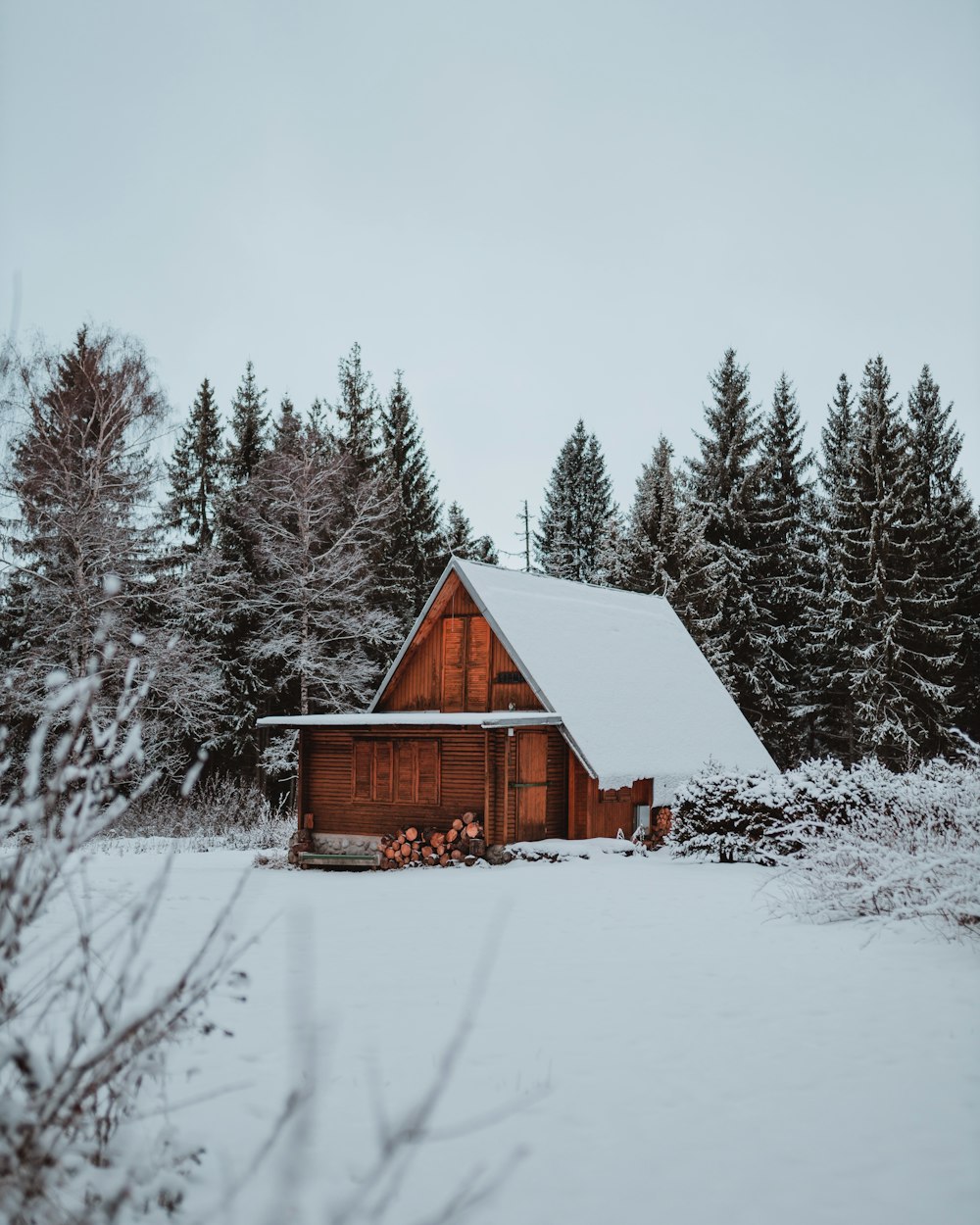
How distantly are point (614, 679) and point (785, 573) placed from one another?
19.3 metres

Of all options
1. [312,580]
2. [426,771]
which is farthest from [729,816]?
[312,580]

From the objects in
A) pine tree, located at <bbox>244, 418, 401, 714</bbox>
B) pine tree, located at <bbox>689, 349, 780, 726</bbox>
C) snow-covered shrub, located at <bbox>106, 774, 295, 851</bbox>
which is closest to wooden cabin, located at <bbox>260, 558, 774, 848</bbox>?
snow-covered shrub, located at <bbox>106, 774, 295, 851</bbox>

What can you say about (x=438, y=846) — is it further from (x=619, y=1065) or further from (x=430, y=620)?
(x=619, y=1065)

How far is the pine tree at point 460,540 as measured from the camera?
3681cm

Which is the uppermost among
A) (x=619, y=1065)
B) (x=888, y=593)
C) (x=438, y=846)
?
(x=888, y=593)

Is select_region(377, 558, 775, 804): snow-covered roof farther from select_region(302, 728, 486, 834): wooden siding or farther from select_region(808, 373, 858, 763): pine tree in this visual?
select_region(808, 373, 858, 763): pine tree

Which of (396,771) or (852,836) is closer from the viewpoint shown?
(852,836)

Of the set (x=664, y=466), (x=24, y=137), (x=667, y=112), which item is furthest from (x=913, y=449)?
(x=24, y=137)

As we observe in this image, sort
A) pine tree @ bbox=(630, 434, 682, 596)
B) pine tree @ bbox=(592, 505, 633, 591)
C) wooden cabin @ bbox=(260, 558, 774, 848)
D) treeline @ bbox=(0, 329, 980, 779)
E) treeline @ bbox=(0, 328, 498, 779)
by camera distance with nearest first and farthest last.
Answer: wooden cabin @ bbox=(260, 558, 774, 848) < treeline @ bbox=(0, 328, 498, 779) < treeline @ bbox=(0, 329, 980, 779) < pine tree @ bbox=(630, 434, 682, 596) < pine tree @ bbox=(592, 505, 633, 591)

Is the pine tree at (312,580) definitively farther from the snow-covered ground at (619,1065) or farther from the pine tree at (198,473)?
the snow-covered ground at (619,1065)

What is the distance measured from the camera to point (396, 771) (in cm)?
1995

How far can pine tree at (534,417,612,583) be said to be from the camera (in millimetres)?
45406

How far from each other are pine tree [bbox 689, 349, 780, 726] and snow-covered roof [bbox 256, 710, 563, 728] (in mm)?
16085

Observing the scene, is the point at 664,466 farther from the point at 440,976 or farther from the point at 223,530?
the point at 440,976
